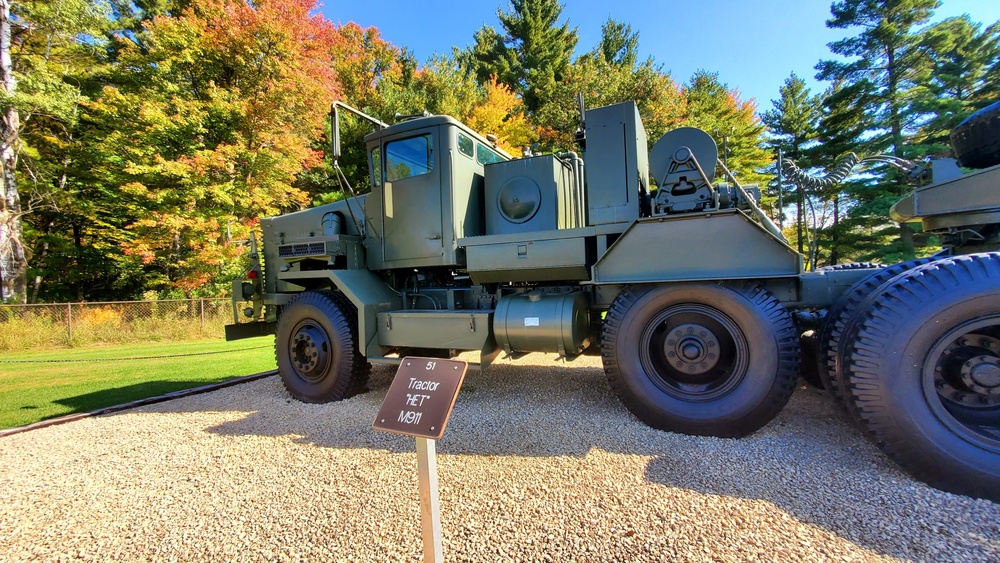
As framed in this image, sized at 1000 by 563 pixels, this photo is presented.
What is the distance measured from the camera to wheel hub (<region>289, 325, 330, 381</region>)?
461 cm

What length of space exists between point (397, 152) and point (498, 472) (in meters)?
3.58

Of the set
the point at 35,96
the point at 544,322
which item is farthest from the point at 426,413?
the point at 35,96

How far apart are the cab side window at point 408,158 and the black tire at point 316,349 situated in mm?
1596

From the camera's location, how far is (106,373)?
22.9ft

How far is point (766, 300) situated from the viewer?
3.10 m

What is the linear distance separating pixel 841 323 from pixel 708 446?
1.24 meters

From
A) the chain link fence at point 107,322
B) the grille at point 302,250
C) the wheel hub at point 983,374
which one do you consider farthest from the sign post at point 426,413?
the chain link fence at point 107,322

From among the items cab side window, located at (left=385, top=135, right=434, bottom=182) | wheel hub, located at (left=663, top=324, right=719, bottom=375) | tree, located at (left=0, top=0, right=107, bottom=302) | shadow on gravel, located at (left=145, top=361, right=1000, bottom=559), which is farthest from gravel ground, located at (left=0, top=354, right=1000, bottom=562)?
tree, located at (left=0, top=0, right=107, bottom=302)

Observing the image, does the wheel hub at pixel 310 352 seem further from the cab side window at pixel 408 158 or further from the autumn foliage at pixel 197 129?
the autumn foliage at pixel 197 129

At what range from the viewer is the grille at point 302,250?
15.6 ft

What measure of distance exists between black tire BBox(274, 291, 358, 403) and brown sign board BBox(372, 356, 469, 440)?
2879 mm

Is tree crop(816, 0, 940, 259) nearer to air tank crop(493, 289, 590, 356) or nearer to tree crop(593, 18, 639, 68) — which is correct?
tree crop(593, 18, 639, 68)

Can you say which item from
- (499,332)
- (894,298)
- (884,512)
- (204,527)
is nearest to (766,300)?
(894,298)

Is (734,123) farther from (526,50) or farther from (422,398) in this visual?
(422,398)
